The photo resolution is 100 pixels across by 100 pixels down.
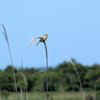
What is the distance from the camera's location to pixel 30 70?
33.3 feet

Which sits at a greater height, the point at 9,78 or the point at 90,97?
the point at 9,78

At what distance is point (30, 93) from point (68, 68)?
5.10ft

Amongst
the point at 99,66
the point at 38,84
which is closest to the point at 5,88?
the point at 38,84

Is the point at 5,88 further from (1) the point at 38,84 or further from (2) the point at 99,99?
(2) the point at 99,99

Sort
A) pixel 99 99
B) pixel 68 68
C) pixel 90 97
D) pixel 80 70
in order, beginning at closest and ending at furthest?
1. pixel 90 97
2. pixel 99 99
3. pixel 80 70
4. pixel 68 68

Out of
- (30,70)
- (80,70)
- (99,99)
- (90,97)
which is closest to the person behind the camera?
(90,97)

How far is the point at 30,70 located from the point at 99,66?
1.62 metres

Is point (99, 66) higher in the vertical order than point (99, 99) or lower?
higher

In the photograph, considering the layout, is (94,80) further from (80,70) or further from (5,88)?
(5,88)

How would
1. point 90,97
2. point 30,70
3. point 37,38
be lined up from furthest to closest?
point 30,70 < point 90,97 < point 37,38

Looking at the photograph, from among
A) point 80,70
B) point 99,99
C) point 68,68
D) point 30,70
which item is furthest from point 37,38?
point 30,70

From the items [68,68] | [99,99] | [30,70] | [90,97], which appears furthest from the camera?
[30,70]

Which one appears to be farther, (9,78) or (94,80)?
(9,78)

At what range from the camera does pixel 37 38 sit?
2.00m
